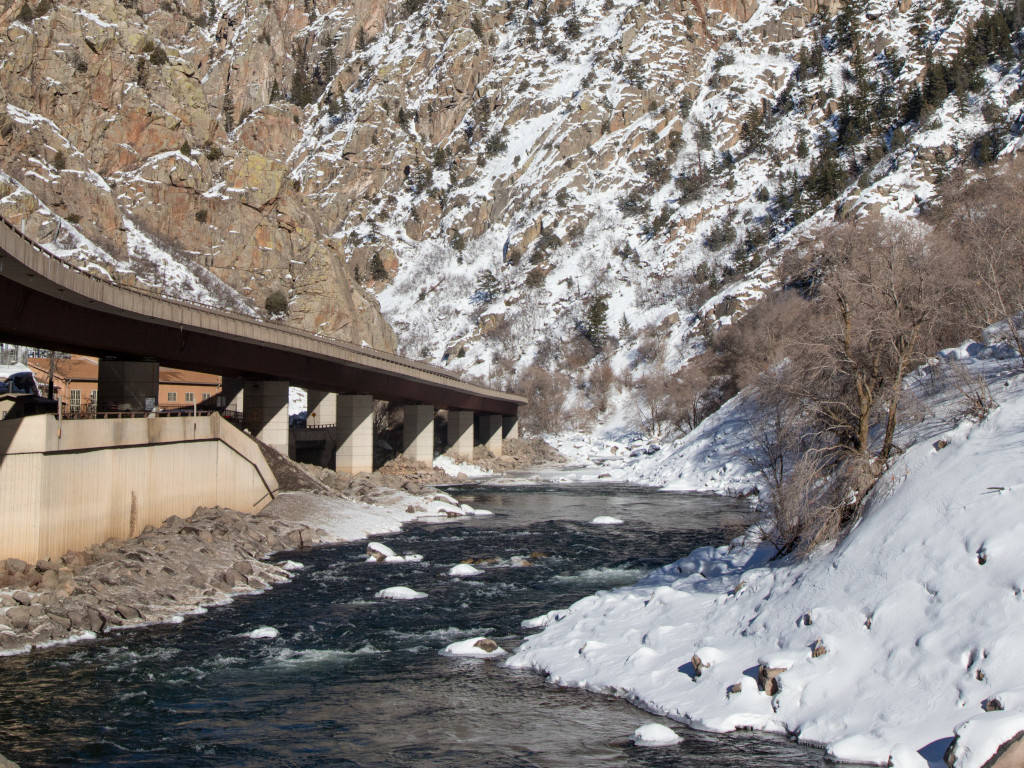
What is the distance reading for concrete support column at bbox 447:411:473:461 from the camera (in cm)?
8569

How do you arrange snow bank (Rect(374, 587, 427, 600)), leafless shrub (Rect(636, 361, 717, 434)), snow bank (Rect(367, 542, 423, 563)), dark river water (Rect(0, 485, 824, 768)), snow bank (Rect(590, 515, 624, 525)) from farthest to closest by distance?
leafless shrub (Rect(636, 361, 717, 434)) → snow bank (Rect(590, 515, 624, 525)) → snow bank (Rect(367, 542, 423, 563)) → snow bank (Rect(374, 587, 427, 600)) → dark river water (Rect(0, 485, 824, 768))

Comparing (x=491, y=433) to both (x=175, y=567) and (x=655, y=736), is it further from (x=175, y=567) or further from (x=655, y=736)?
(x=655, y=736)

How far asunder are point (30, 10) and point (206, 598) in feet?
291

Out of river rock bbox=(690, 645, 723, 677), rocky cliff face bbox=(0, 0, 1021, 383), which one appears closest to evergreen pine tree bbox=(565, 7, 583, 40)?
rocky cliff face bbox=(0, 0, 1021, 383)

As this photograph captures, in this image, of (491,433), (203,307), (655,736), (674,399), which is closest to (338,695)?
(655,736)

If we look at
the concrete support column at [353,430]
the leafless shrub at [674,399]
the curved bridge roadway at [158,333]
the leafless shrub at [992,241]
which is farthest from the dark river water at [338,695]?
the leafless shrub at [674,399]

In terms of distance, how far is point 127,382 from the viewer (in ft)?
138

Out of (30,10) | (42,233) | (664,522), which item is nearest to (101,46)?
(30,10)

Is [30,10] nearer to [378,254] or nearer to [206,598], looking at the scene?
[378,254]

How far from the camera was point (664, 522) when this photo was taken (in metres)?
42.7

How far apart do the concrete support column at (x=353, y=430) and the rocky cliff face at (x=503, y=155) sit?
3249cm

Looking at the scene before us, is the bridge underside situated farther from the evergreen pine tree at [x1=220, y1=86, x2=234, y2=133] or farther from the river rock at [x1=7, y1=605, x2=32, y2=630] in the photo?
the evergreen pine tree at [x1=220, y1=86, x2=234, y2=133]

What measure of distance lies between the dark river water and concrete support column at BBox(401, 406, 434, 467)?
4308cm

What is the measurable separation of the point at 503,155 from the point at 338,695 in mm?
162654
